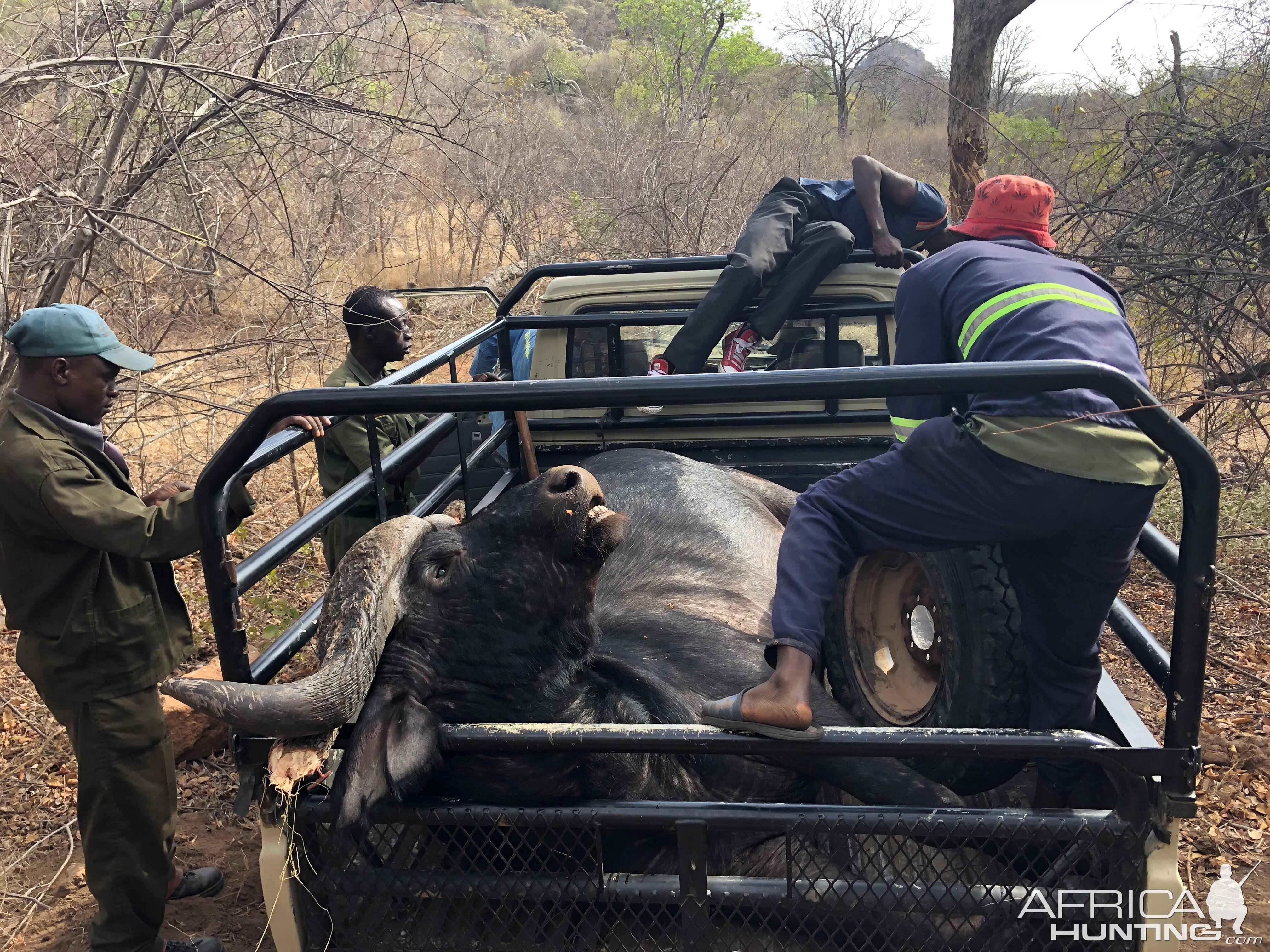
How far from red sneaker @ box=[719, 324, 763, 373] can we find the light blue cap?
2678 millimetres

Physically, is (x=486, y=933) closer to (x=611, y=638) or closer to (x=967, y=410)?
(x=611, y=638)

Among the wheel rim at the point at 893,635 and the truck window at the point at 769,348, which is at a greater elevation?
the truck window at the point at 769,348

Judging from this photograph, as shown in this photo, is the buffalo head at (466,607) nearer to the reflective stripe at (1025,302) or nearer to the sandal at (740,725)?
the sandal at (740,725)

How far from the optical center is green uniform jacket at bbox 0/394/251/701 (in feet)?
9.23

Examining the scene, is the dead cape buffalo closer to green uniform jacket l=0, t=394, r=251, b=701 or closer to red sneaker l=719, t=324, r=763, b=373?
green uniform jacket l=0, t=394, r=251, b=701

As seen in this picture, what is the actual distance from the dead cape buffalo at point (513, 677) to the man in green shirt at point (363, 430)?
5.41ft

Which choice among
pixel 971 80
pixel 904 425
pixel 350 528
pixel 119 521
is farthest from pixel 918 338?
pixel 971 80

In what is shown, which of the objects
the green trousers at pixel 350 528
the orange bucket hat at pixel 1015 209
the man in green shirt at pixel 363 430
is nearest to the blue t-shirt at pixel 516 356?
the man in green shirt at pixel 363 430

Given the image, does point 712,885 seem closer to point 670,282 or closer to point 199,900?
point 199,900

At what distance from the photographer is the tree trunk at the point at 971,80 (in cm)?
849

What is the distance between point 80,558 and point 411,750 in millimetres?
1485

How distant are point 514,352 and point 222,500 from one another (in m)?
4.33

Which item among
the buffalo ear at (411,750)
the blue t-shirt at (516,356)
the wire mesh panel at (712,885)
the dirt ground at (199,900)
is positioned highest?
the blue t-shirt at (516,356)

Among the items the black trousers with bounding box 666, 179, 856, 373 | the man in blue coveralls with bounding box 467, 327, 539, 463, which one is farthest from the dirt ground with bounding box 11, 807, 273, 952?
the black trousers with bounding box 666, 179, 856, 373
